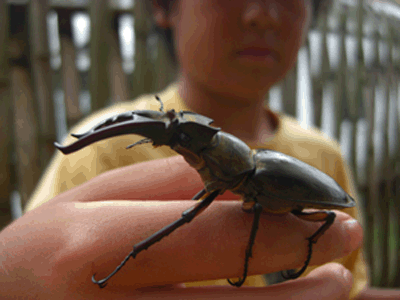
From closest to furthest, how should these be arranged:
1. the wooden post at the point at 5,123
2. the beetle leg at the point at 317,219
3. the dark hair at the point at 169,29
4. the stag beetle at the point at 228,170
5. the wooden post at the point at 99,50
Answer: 1. the stag beetle at the point at 228,170
2. the beetle leg at the point at 317,219
3. the dark hair at the point at 169,29
4. the wooden post at the point at 5,123
5. the wooden post at the point at 99,50

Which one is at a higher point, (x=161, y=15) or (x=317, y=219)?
(x=161, y=15)

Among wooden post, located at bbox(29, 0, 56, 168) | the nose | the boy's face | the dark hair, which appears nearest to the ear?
the dark hair

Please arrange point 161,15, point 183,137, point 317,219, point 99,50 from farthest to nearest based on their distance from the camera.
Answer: point 99,50, point 161,15, point 317,219, point 183,137

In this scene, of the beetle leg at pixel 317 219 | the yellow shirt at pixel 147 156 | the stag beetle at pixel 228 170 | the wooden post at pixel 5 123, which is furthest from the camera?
the wooden post at pixel 5 123

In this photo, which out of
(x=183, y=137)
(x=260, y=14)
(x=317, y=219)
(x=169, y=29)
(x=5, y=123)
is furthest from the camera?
(x=5, y=123)

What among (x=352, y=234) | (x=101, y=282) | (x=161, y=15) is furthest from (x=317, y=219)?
(x=161, y=15)

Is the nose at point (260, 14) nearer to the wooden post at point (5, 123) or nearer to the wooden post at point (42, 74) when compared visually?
the wooden post at point (42, 74)

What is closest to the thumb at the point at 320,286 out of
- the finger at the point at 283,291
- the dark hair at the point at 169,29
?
the finger at the point at 283,291

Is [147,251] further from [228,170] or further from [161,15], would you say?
[161,15]
